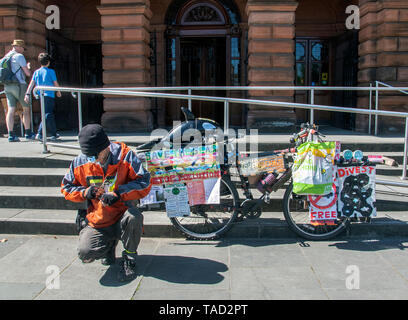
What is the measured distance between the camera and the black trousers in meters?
Result: 3.90

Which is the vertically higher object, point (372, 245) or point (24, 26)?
point (24, 26)

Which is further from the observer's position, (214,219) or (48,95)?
(48,95)

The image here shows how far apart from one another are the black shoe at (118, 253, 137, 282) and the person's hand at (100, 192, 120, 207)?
21.9 inches

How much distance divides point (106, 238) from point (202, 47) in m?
10.2

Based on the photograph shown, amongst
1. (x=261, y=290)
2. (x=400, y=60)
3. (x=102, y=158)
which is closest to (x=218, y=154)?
(x=102, y=158)

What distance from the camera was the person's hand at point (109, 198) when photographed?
375 centimetres

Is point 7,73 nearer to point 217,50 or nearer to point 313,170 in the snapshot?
point 313,170

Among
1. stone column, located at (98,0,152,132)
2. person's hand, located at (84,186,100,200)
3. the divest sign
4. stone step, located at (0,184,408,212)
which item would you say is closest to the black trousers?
person's hand, located at (84,186,100,200)

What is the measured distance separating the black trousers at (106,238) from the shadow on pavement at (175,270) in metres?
0.23

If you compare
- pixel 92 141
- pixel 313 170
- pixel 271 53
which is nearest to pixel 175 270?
pixel 92 141

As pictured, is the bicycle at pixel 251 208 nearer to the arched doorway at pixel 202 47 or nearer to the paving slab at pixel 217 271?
the paving slab at pixel 217 271

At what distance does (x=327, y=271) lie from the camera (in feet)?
13.1

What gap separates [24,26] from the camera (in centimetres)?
1055

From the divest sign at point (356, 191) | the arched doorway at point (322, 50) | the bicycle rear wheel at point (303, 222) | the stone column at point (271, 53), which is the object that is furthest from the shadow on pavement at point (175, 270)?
the arched doorway at point (322, 50)
